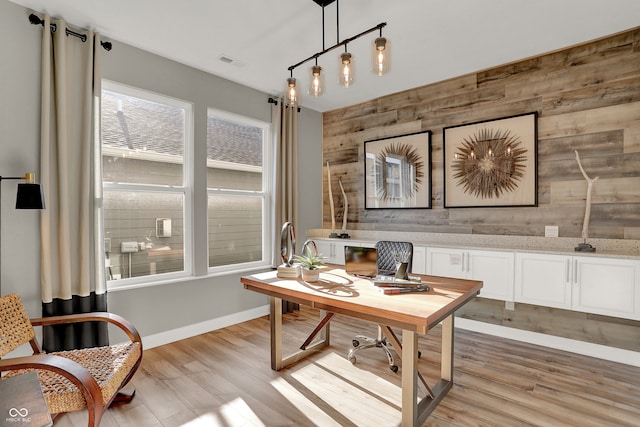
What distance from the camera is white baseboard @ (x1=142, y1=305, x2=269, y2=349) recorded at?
3190 mm

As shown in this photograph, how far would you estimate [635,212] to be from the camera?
2854mm

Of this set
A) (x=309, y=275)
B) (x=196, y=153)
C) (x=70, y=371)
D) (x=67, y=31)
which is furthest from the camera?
(x=196, y=153)

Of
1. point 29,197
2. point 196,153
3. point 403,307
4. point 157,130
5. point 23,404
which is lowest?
point 23,404

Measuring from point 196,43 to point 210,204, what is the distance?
1.67 m

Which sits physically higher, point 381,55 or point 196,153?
point 381,55

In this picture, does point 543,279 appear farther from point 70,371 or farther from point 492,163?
point 70,371

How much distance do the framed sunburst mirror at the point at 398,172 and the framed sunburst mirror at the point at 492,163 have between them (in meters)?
0.27

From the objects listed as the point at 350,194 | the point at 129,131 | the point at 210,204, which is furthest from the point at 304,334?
the point at 129,131

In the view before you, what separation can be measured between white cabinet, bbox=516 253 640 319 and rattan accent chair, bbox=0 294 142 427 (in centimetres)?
332

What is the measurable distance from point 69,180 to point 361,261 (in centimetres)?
245

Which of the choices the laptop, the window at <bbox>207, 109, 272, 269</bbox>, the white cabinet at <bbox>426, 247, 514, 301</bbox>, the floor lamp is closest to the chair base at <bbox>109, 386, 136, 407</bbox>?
the floor lamp

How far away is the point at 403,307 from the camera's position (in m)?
1.75

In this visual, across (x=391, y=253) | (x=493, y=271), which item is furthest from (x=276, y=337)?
(x=493, y=271)

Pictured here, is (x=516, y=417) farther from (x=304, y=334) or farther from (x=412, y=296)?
(x=304, y=334)
